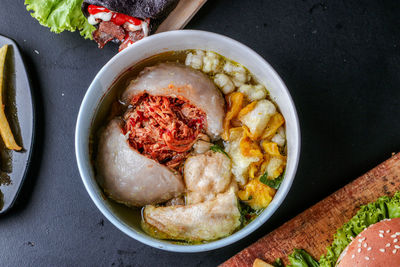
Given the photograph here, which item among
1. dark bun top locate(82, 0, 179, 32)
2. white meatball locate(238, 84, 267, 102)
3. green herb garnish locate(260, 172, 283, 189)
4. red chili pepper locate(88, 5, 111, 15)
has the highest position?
white meatball locate(238, 84, 267, 102)

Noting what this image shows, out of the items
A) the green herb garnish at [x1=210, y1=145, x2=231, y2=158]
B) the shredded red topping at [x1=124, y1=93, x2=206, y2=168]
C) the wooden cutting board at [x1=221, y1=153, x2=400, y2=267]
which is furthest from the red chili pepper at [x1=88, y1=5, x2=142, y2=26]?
the wooden cutting board at [x1=221, y1=153, x2=400, y2=267]

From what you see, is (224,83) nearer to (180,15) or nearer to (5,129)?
(180,15)

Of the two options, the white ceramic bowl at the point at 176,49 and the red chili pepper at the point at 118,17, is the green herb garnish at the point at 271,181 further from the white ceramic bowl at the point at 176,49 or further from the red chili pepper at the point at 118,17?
the red chili pepper at the point at 118,17

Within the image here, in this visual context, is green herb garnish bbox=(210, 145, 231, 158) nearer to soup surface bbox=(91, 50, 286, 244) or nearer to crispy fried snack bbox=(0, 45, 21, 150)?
soup surface bbox=(91, 50, 286, 244)

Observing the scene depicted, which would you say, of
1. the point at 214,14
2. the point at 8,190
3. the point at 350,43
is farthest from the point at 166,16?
the point at 8,190

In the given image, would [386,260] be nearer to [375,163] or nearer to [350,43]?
[375,163]
